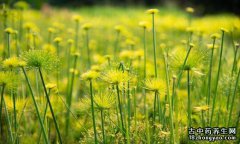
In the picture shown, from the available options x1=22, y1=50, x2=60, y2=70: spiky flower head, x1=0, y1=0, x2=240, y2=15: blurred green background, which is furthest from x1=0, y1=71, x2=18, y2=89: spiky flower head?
x1=0, y1=0, x2=240, y2=15: blurred green background

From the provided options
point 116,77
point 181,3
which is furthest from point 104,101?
point 181,3

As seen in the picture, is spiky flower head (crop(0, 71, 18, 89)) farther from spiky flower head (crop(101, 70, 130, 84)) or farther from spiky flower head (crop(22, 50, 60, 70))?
spiky flower head (crop(101, 70, 130, 84))

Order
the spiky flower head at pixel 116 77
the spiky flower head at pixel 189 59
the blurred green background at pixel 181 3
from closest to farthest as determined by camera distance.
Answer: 1. the spiky flower head at pixel 116 77
2. the spiky flower head at pixel 189 59
3. the blurred green background at pixel 181 3

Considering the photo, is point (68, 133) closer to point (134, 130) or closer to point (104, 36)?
point (134, 130)

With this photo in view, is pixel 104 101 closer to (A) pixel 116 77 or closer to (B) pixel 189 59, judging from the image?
(A) pixel 116 77

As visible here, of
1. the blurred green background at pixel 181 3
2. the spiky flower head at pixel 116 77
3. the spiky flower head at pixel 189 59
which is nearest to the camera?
the spiky flower head at pixel 116 77

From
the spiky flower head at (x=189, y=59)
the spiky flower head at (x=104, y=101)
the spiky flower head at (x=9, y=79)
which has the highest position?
the spiky flower head at (x=189, y=59)

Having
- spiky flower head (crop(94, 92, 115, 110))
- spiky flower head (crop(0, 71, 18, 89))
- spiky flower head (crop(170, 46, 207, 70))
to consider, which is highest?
spiky flower head (crop(170, 46, 207, 70))

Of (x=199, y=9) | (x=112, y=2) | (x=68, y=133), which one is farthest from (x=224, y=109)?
(x=112, y=2)

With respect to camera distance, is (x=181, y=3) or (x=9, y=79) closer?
(x=9, y=79)

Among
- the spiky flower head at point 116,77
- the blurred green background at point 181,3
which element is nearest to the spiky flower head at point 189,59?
the spiky flower head at point 116,77

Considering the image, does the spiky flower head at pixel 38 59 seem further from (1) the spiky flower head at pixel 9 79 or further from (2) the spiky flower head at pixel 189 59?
(2) the spiky flower head at pixel 189 59

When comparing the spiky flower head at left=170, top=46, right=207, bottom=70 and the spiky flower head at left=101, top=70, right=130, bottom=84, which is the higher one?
the spiky flower head at left=170, top=46, right=207, bottom=70

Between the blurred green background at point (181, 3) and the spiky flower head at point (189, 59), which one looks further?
the blurred green background at point (181, 3)
